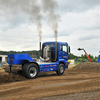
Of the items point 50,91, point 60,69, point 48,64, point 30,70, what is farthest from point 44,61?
point 50,91

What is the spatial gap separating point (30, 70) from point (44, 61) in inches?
117

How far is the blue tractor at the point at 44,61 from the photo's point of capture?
37.3ft

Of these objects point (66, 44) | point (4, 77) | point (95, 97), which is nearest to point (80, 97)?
point (95, 97)

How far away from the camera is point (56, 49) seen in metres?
13.8

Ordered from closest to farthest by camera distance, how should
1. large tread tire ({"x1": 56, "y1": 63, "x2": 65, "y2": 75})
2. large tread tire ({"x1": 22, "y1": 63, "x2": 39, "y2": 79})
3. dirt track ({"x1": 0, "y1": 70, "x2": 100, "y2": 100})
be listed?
dirt track ({"x1": 0, "y1": 70, "x2": 100, "y2": 100}), large tread tire ({"x1": 22, "y1": 63, "x2": 39, "y2": 79}), large tread tire ({"x1": 56, "y1": 63, "x2": 65, "y2": 75})

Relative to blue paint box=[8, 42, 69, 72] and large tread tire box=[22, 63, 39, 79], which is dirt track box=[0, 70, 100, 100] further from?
blue paint box=[8, 42, 69, 72]

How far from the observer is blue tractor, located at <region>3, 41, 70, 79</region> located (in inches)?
447

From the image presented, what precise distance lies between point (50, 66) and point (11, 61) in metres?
3.50

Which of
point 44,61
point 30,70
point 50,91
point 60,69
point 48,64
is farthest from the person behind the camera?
point 44,61

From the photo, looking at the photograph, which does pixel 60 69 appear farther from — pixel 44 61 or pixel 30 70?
pixel 30 70

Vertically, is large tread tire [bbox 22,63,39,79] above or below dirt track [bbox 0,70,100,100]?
above

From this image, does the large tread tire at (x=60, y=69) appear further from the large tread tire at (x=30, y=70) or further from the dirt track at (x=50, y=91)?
the dirt track at (x=50, y=91)

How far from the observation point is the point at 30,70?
1170cm

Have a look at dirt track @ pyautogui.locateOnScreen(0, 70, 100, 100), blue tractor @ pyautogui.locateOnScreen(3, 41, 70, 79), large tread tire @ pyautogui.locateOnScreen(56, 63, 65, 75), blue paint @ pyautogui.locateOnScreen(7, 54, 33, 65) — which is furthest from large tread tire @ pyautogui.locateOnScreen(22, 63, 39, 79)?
large tread tire @ pyautogui.locateOnScreen(56, 63, 65, 75)
